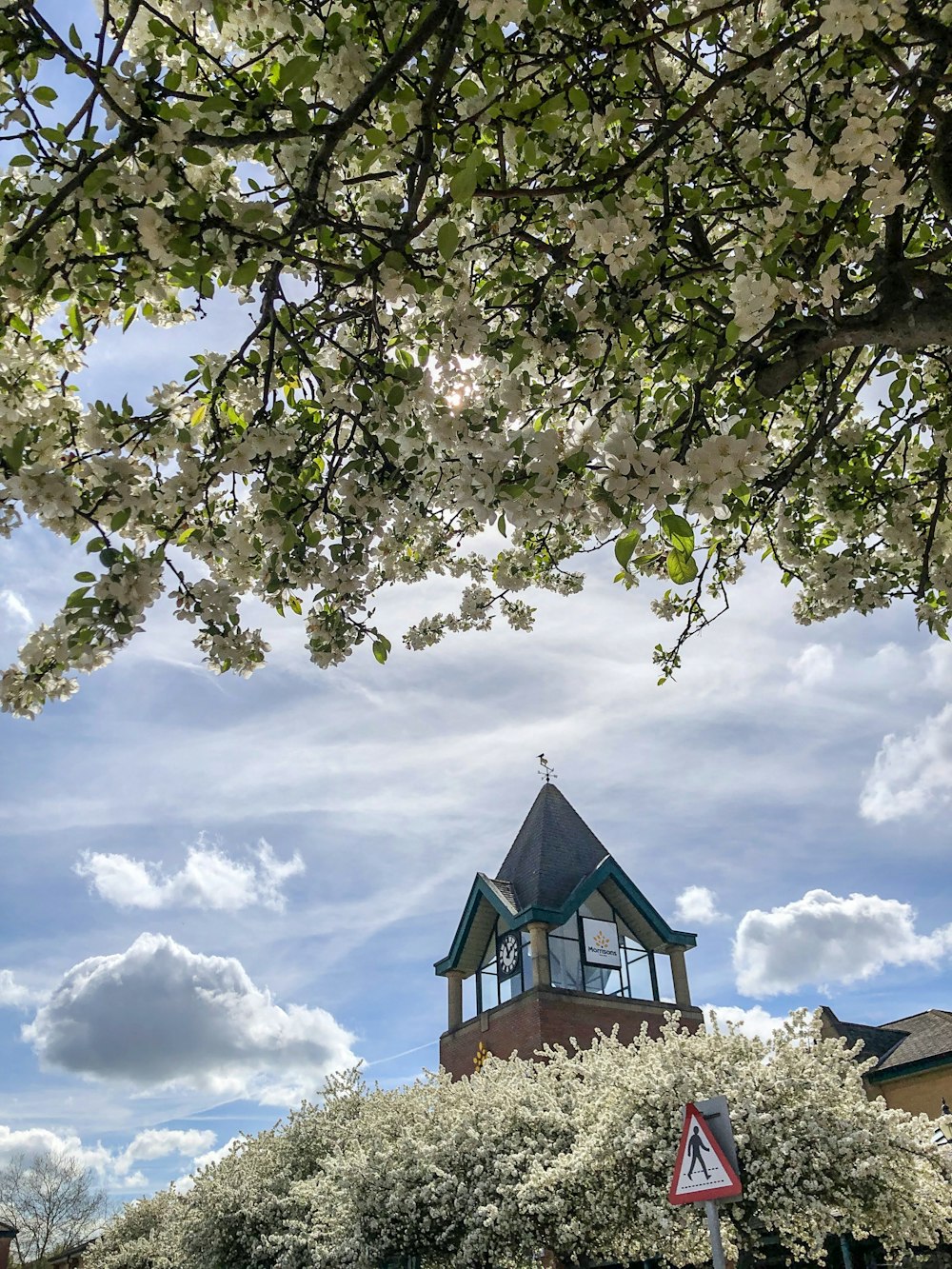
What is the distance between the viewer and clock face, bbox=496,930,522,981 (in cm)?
2430

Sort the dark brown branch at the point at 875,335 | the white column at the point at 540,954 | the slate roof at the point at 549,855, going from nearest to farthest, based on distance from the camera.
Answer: the dark brown branch at the point at 875,335
the white column at the point at 540,954
the slate roof at the point at 549,855

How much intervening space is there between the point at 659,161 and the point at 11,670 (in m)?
4.17

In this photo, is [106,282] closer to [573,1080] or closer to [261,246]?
[261,246]

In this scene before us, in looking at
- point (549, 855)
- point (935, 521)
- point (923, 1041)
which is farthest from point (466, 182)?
point (923, 1041)

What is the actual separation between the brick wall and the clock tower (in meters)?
0.03

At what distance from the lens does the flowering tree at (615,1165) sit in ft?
35.1

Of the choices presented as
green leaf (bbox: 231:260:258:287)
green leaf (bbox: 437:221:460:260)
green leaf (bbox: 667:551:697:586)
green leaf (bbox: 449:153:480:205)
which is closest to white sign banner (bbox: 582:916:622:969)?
green leaf (bbox: 667:551:697:586)

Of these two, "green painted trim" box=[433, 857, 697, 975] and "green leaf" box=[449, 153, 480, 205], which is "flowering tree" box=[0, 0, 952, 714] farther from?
"green painted trim" box=[433, 857, 697, 975]

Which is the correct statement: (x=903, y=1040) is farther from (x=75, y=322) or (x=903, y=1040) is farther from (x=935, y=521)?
(x=75, y=322)

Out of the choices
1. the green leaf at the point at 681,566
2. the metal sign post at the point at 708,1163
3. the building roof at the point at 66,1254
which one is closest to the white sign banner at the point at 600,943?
the metal sign post at the point at 708,1163

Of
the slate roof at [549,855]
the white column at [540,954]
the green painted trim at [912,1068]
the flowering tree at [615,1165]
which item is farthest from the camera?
the slate roof at [549,855]

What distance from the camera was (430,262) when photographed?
4621mm

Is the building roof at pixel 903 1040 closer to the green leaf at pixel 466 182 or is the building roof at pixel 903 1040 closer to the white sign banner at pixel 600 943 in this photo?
the white sign banner at pixel 600 943

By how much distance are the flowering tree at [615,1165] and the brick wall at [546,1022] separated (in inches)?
225
